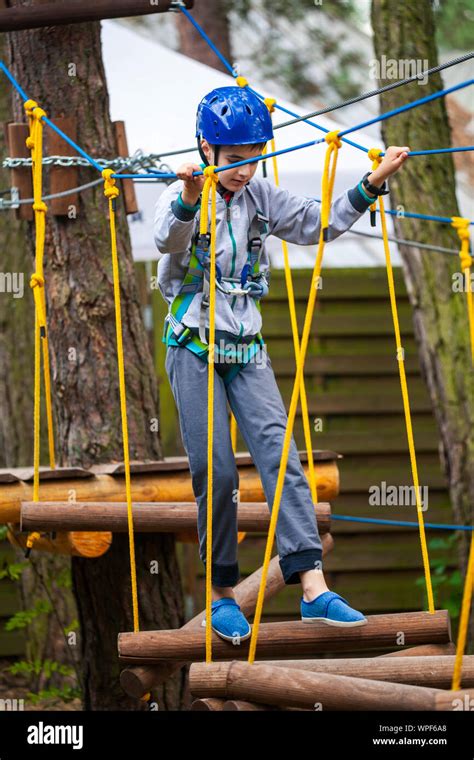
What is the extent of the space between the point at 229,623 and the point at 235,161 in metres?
1.07

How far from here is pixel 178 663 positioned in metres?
3.11

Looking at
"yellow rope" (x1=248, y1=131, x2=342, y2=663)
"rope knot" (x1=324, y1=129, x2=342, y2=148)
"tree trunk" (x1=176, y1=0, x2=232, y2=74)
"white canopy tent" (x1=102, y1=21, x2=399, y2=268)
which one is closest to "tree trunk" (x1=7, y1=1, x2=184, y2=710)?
"white canopy tent" (x1=102, y1=21, x2=399, y2=268)

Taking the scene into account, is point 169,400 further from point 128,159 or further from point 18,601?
point 128,159

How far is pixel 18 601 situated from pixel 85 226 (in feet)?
6.78

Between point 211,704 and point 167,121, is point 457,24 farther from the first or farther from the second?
point 211,704

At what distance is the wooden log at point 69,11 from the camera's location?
3.56 m

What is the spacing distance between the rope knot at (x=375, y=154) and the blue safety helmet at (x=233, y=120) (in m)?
0.26

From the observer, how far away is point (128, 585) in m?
3.80

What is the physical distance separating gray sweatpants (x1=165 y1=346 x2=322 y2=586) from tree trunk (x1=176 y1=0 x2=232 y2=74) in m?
7.64

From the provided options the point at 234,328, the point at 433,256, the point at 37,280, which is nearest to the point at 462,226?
the point at 234,328

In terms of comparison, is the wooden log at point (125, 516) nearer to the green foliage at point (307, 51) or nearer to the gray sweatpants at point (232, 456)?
the gray sweatpants at point (232, 456)

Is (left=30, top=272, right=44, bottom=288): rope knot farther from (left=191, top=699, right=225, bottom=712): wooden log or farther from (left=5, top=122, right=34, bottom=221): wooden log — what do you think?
(left=191, top=699, right=225, bottom=712): wooden log

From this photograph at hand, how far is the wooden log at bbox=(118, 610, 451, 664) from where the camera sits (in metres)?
2.68
